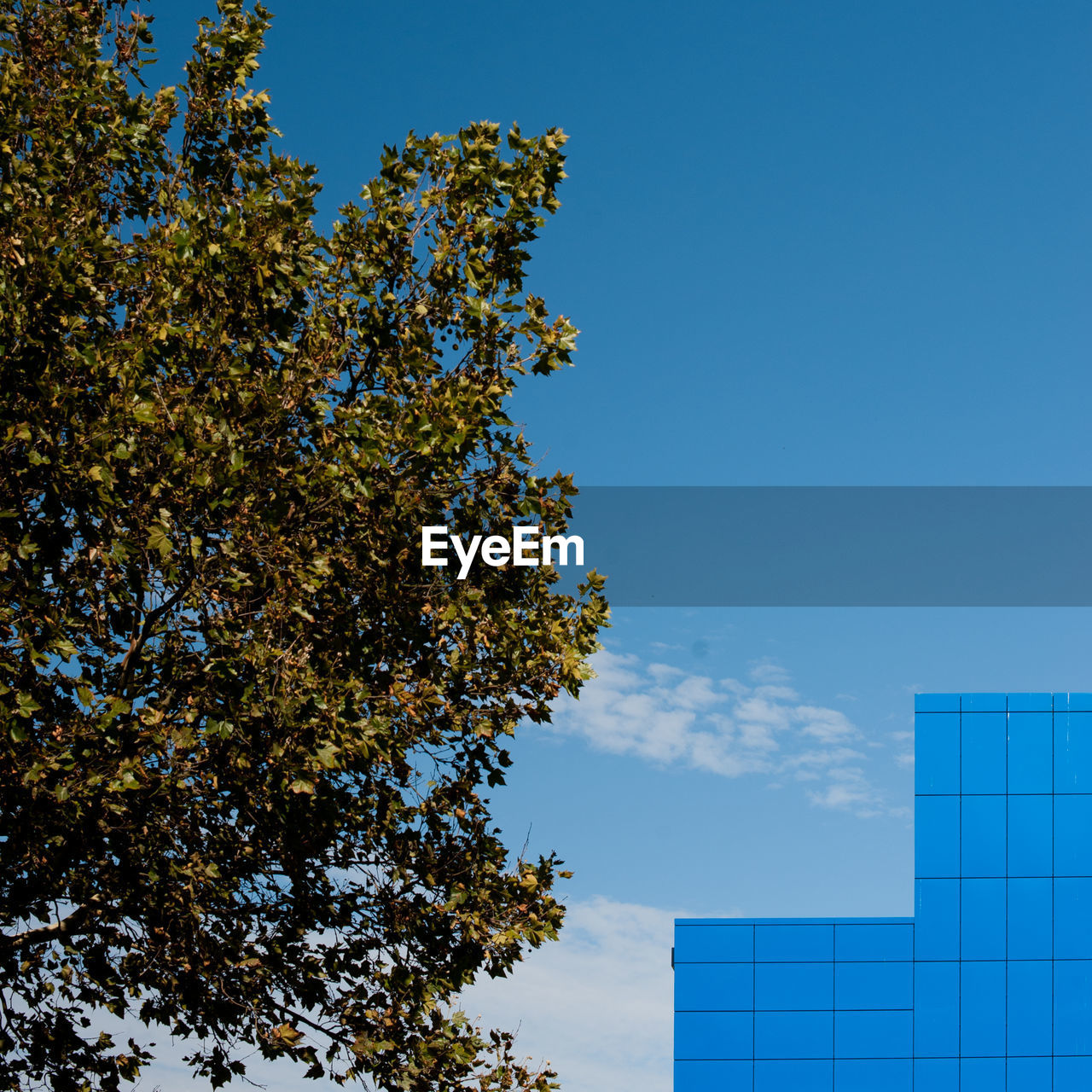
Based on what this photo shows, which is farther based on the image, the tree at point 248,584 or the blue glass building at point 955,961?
the blue glass building at point 955,961

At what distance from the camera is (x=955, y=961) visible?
2431cm

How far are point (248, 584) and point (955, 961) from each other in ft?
68.3

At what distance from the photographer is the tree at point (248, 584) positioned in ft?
27.3

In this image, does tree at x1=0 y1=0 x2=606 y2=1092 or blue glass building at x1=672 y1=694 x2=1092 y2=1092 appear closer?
tree at x1=0 y1=0 x2=606 y2=1092

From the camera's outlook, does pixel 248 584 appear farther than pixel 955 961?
No

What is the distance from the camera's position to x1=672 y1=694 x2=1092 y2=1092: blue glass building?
23922 millimetres

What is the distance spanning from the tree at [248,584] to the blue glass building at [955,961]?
655 inches

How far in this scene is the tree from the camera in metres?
8.31

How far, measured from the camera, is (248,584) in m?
8.57

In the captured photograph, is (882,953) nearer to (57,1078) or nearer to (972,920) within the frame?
(972,920)

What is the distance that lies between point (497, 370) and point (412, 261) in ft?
4.16

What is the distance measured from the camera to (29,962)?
9.98m

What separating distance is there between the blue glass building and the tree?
655 inches

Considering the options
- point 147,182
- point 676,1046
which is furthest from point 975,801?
point 147,182
